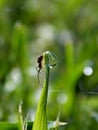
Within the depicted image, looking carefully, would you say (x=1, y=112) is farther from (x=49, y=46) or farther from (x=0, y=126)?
(x=49, y=46)

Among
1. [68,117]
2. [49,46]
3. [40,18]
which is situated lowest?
[68,117]

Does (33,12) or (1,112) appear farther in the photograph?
(33,12)

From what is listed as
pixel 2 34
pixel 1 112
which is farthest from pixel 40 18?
pixel 1 112

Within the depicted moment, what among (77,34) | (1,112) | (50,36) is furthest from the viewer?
(50,36)

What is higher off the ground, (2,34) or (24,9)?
(24,9)

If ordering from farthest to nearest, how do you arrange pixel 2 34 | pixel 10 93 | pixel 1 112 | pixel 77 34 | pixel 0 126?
1. pixel 77 34
2. pixel 2 34
3. pixel 10 93
4. pixel 1 112
5. pixel 0 126

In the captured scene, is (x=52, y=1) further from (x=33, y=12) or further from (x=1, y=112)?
(x=1, y=112)
